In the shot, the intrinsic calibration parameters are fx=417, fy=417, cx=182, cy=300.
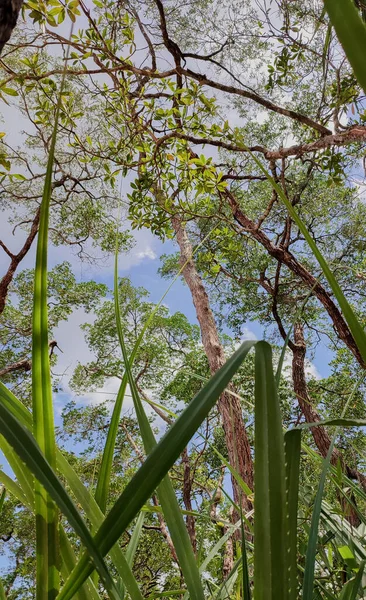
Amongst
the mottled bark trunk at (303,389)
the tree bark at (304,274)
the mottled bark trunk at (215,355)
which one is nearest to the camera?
the tree bark at (304,274)

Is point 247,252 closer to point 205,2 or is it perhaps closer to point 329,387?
point 329,387

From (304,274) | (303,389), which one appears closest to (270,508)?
(304,274)

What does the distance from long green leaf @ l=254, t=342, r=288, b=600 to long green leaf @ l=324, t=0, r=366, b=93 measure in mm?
220

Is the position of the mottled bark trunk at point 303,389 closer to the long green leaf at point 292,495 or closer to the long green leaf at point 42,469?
the long green leaf at point 292,495

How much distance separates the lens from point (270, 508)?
0.90ft

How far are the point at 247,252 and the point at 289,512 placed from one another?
6.64 m

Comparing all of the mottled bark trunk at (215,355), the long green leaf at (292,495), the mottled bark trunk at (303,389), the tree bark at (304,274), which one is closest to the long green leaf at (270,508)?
the long green leaf at (292,495)

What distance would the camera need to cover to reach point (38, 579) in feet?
1.09

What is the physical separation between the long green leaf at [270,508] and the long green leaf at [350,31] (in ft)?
0.72

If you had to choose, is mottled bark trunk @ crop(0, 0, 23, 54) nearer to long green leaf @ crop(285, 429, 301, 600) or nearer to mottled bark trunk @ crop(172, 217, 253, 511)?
long green leaf @ crop(285, 429, 301, 600)

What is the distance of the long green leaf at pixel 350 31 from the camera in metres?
0.24

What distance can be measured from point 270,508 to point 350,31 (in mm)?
297

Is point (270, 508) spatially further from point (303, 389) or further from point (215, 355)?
point (303, 389)

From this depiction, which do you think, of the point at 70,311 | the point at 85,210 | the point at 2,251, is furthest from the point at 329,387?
the point at 2,251
